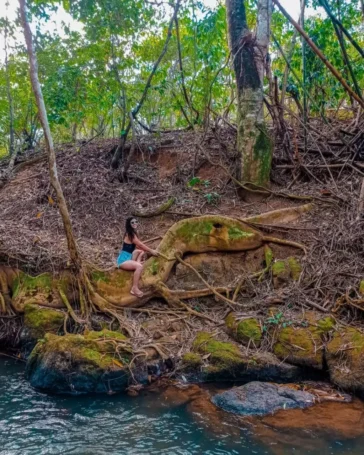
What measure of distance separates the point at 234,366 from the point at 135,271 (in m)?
2.35

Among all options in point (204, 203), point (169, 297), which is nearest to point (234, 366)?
point (169, 297)

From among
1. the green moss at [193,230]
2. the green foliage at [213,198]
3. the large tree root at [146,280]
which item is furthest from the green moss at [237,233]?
the green foliage at [213,198]

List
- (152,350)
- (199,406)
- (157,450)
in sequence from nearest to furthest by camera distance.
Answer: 1. (157,450)
2. (199,406)
3. (152,350)

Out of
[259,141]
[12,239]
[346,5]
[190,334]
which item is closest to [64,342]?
[190,334]

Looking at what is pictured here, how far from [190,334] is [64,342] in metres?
1.91

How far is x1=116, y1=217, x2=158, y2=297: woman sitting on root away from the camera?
7.21 meters

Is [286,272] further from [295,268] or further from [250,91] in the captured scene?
[250,91]

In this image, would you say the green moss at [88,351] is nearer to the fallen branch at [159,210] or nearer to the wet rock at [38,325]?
the wet rock at [38,325]

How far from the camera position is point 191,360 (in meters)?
6.02

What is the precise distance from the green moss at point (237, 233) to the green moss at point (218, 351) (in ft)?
6.39

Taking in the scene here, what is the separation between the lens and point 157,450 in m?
4.36

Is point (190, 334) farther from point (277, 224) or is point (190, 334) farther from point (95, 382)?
point (277, 224)

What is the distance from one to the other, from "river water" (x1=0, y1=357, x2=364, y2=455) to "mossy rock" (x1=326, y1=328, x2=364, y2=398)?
0.37 metres

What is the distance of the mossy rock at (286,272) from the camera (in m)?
7.04
